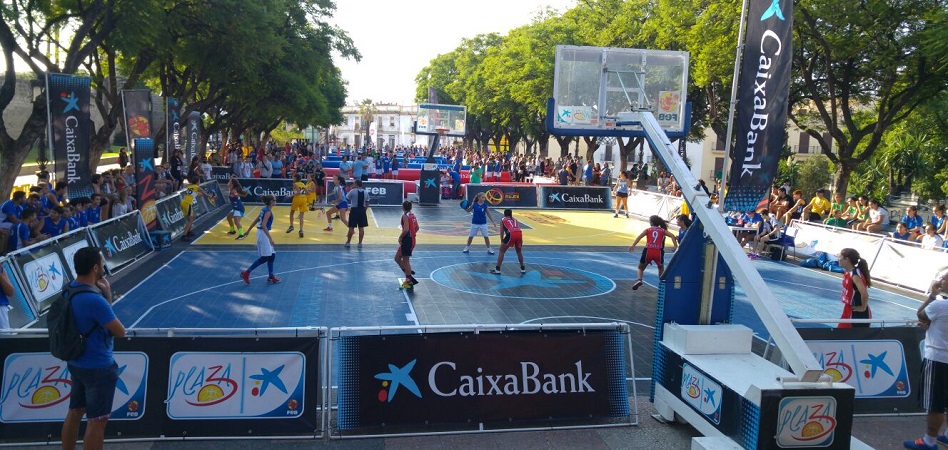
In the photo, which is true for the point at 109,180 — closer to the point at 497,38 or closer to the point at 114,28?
the point at 114,28

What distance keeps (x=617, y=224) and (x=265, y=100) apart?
21.9 metres

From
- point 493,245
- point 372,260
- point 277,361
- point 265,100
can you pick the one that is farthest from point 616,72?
point 265,100

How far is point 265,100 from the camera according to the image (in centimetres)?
3772

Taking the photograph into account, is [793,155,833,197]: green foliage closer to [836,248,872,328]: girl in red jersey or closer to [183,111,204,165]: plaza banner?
[183,111,204,165]: plaza banner

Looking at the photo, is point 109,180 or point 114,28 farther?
point 114,28

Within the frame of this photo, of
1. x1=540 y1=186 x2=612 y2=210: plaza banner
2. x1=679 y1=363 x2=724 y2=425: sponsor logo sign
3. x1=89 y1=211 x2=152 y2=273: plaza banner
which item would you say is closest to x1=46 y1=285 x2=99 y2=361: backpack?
x1=679 y1=363 x2=724 y2=425: sponsor logo sign

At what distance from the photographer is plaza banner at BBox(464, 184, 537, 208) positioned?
2945cm

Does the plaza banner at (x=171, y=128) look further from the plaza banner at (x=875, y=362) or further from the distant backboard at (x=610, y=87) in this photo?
the plaza banner at (x=875, y=362)

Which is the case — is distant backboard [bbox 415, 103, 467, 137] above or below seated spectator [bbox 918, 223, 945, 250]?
above

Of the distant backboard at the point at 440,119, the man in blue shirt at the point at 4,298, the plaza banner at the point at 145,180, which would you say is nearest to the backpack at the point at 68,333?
the man in blue shirt at the point at 4,298

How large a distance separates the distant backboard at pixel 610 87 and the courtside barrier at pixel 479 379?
3.60 meters

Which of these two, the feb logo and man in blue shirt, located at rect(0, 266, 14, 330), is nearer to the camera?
the feb logo

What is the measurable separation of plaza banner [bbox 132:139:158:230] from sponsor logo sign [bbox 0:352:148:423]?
1148cm

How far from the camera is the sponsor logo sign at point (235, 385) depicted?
6.68 metres
